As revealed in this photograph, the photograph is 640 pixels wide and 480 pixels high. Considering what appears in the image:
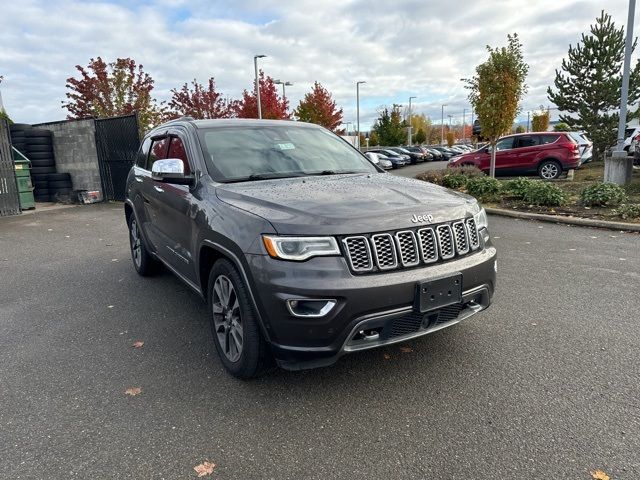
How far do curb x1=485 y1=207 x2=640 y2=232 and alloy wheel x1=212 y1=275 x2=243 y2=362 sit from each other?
707 cm

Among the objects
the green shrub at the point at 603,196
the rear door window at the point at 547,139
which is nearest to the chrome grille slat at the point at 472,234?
the green shrub at the point at 603,196

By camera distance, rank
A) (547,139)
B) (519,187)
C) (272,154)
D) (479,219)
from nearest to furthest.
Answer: (479,219), (272,154), (519,187), (547,139)

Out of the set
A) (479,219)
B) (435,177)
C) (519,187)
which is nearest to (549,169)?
(435,177)

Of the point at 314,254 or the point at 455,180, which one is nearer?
the point at 314,254

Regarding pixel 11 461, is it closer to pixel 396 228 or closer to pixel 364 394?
pixel 364 394

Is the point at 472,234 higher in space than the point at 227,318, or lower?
higher

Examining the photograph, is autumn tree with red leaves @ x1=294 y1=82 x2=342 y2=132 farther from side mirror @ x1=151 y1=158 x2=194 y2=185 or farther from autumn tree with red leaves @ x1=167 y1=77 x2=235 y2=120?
side mirror @ x1=151 y1=158 x2=194 y2=185

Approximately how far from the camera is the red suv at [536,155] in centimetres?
1519

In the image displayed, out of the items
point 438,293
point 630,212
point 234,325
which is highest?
point 438,293

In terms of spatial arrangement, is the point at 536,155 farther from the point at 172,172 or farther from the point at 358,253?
the point at 358,253

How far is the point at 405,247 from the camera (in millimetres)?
2713

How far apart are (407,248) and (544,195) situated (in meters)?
8.17

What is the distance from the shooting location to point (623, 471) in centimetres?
218

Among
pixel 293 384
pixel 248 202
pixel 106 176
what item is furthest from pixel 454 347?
pixel 106 176
